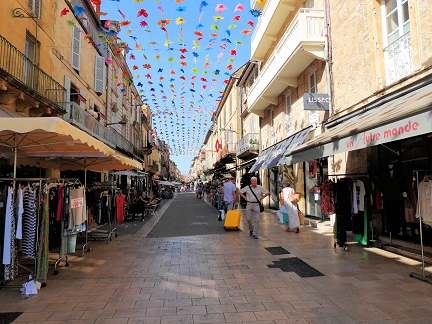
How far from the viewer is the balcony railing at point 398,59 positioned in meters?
6.83

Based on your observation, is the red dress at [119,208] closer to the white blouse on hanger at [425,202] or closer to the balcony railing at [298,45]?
the balcony railing at [298,45]

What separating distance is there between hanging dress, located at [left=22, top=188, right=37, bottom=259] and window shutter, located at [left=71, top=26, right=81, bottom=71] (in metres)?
11.5

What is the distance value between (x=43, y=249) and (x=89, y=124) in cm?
1177

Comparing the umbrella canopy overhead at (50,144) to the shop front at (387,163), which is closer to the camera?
the umbrella canopy overhead at (50,144)

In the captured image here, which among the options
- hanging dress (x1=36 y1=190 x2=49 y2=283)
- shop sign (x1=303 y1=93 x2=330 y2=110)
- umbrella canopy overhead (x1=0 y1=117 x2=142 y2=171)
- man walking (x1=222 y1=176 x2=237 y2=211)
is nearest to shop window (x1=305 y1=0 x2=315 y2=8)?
shop sign (x1=303 y1=93 x2=330 y2=110)

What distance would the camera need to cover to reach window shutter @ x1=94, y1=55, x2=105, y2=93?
17986mm

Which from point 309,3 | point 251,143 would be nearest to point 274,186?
point 251,143

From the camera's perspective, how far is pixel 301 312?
3703 mm

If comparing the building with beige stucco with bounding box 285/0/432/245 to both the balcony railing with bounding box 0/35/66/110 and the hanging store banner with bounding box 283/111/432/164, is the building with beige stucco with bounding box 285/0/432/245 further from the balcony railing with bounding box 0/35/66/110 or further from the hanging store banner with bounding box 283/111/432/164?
the balcony railing with bounding box 0/35/66/110

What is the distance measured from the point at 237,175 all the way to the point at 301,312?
1009 inches

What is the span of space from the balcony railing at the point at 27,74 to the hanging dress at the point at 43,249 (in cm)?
509

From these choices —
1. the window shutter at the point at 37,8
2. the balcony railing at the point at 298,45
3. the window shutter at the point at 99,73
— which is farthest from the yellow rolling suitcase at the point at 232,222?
the window shutter at the point at 99,73

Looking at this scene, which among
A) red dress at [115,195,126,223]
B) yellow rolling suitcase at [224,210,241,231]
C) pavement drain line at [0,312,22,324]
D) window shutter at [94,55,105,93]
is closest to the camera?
pavement drain line at [0,312,22,324]

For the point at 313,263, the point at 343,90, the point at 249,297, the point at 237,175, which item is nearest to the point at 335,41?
the point at 343,90
